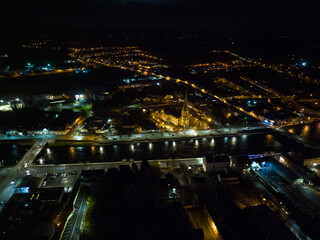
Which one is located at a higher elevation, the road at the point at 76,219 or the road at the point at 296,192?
the road at the point at 76,219

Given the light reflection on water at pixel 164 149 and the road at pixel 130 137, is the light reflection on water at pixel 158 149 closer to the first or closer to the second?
the light reflection on water at pixel 164 149

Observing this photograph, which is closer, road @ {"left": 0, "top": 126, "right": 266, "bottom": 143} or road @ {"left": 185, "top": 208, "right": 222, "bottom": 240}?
road @ {"left": 185, "top": 208, "right": 222, "bottom": 240}

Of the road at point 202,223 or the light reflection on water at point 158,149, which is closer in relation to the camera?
the road at point 202,223

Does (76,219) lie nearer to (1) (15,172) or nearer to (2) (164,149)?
(1) (15,172)

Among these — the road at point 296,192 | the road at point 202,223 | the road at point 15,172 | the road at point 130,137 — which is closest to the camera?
the road at point 202,223

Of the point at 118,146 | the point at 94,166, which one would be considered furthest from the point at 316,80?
the point at 94,166

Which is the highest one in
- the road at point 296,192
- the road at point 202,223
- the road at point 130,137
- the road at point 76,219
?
the road at point 130,137

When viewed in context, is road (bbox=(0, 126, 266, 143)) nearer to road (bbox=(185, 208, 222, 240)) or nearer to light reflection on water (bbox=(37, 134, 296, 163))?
light reflection on water (bbox=(37, 134, 296, 163))

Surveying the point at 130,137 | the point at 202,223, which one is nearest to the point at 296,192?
the point at 202,223

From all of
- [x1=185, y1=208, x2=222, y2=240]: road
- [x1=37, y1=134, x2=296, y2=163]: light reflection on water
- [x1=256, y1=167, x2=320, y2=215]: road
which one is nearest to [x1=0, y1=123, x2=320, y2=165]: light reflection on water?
[x1=37, y1=134, x2=296, y2=163]: light reflection on water

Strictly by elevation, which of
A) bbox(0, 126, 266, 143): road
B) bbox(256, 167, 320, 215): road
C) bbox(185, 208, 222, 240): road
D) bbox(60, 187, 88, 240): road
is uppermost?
bbox(0, 126, 266, 143): road

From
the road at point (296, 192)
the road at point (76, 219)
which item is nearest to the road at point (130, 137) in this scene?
the road at point (296, 192)
